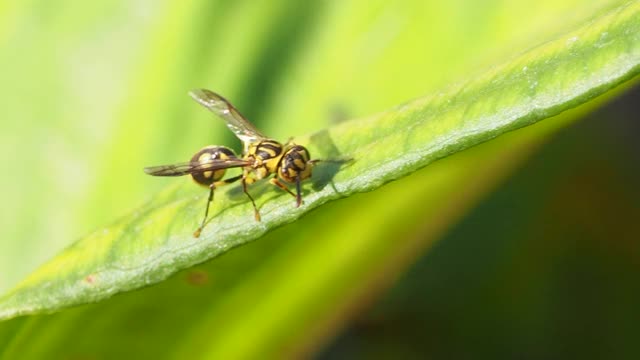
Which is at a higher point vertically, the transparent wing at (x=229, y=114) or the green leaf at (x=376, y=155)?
the transparent wing at (x=229, y=114)

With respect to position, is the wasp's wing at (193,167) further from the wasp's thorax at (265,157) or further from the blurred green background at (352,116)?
the blurred green background at (352,116)

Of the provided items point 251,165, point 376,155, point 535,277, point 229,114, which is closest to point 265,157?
point 251,165

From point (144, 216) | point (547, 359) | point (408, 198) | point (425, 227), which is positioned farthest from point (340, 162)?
point (547, 359)

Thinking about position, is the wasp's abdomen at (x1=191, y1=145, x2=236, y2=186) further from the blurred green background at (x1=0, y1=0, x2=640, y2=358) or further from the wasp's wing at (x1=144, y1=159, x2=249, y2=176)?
the blurred green background at (x1=0, y1=0, x2=640, y2=358)

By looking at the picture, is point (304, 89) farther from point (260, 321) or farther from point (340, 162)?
point (340, 162)

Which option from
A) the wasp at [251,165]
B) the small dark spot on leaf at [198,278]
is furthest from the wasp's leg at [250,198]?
the small dark spot on leaf at [198,278]
